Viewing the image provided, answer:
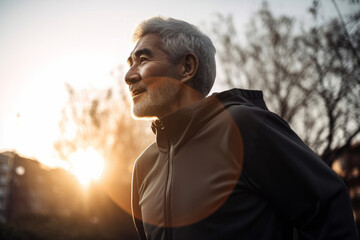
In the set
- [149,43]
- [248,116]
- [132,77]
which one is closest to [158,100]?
[132,77]

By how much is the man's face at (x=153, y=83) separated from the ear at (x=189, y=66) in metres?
0.04

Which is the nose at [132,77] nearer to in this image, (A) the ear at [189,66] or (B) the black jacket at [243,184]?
(A) the ear at [189,66]

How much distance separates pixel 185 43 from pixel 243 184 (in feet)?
3.06

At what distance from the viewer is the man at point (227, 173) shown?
1.07m

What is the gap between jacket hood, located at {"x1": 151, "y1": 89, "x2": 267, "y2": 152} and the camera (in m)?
1.39

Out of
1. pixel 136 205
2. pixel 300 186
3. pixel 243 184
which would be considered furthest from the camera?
pixel 136 205

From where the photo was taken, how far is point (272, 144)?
1.12 meters

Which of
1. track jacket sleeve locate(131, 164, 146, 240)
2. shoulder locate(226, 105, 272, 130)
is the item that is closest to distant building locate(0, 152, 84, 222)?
track jacket sleeve locate(131, 164, 146, 240)

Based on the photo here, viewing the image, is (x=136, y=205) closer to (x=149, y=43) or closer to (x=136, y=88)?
(x=136, y=88)

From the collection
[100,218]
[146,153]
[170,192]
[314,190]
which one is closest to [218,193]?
[170,192]

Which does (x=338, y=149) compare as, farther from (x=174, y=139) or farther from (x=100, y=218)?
(x=100, y=218)

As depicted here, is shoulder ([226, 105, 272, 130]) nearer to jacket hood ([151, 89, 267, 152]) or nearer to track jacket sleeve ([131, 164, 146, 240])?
jacket hood ([151, 89, 267, 152])

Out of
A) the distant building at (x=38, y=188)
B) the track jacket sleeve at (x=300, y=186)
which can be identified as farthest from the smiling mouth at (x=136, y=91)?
the distant building at (x=38, y=188)

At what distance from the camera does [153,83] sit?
1.62 m
